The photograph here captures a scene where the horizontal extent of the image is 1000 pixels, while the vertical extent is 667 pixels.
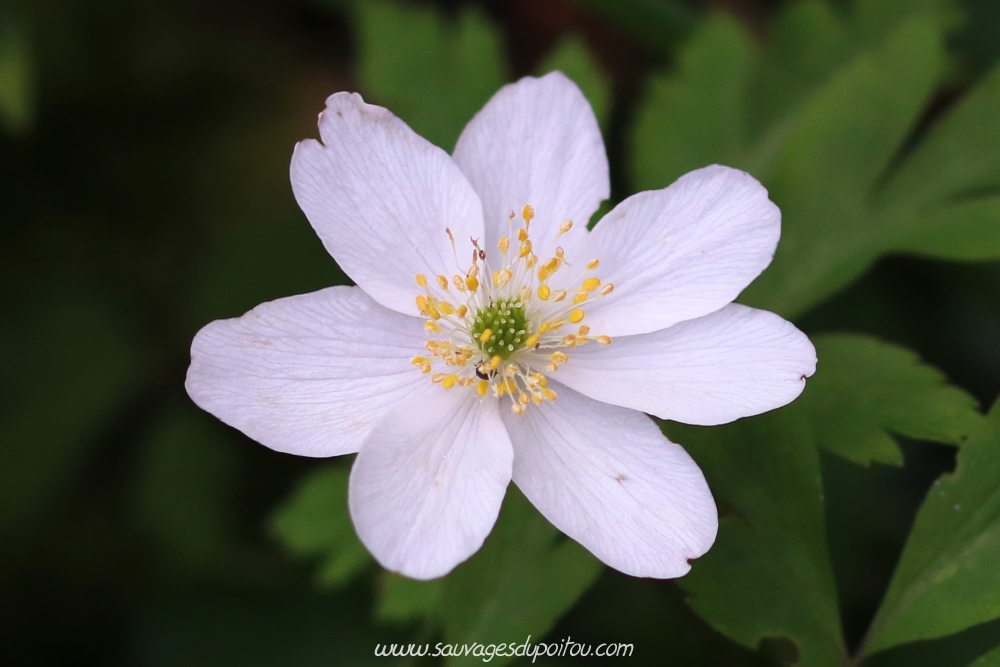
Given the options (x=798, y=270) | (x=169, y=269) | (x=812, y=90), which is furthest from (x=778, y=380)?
(x=169, y=269)

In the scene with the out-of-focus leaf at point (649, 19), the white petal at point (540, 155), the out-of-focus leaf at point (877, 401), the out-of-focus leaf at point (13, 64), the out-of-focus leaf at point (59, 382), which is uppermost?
the out-of-focus leaf at point (13, 64)

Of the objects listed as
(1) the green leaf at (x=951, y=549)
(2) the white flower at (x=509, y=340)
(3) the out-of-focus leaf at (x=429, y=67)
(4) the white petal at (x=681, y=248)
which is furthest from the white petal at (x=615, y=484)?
(3) the out-of-focus leaf at (x=429, y=67)

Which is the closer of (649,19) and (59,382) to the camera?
(649,19)

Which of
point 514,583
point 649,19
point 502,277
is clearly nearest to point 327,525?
point 514,583

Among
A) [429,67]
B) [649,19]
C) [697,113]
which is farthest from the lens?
[649,19]

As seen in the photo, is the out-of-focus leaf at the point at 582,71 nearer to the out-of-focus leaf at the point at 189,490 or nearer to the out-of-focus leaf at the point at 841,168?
the out-of-focus leaf at the point at 841,168

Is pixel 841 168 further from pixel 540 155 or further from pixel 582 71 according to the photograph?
pixel 540 155

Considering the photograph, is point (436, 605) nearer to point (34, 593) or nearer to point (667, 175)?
point (667, 175)
